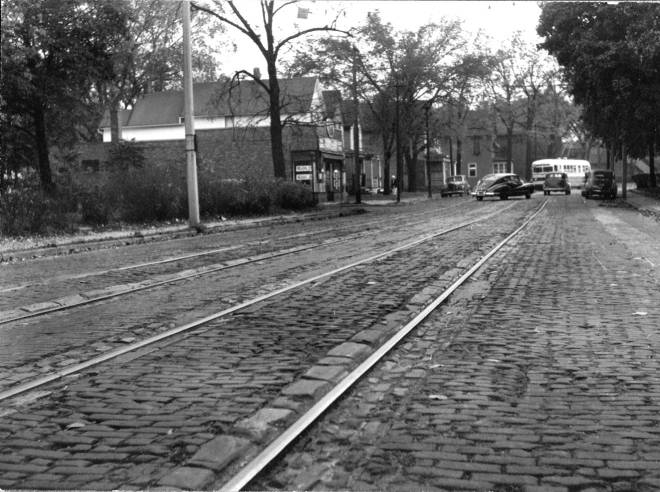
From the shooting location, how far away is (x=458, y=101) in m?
55.7

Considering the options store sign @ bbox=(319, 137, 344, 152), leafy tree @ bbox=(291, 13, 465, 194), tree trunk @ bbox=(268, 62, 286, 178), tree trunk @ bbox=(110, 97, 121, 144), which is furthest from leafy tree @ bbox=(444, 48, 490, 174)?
tree trunk @ bbox=(110, 97, 121, 144)

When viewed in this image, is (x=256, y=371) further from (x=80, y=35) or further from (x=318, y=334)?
(x=80, y=35)

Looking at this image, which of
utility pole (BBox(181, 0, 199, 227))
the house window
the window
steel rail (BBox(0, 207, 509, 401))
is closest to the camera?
steel rail (BBox(0, 207, 509, 401))

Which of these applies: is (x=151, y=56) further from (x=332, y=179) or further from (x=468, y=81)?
(x=468, y=81)

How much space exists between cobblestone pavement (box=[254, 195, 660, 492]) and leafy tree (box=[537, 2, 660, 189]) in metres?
24.6

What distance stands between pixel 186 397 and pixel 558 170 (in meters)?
66.7

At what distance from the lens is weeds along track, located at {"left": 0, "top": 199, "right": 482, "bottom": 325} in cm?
A: 863

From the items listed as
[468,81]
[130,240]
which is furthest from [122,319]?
[468,81]

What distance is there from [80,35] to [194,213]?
37.2 feet

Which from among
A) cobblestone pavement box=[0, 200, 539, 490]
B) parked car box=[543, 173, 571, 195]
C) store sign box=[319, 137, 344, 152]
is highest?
store sign box=[319, 137, 344, 152]

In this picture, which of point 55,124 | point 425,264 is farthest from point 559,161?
point 425,264

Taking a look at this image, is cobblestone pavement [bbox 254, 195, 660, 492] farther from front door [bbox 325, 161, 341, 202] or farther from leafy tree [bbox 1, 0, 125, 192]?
front door [bbox 325, 161, 341, 202]

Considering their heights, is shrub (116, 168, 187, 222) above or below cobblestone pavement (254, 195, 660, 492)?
above

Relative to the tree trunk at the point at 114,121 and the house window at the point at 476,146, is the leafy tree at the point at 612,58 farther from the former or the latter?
the house window at the point at 476,146
